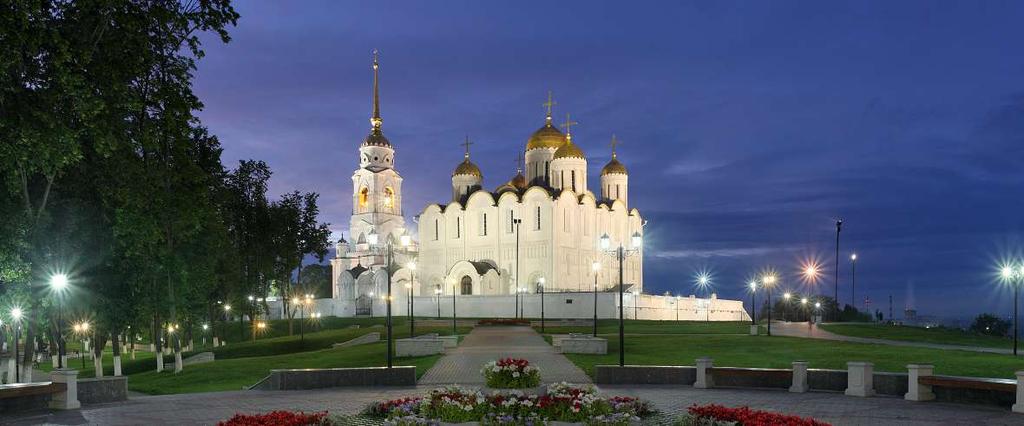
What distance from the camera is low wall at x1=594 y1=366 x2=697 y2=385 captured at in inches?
811

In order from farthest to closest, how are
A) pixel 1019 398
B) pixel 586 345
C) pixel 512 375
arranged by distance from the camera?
1. pixel 586 345
2. pixel 512 375
3. pixel 1019 398

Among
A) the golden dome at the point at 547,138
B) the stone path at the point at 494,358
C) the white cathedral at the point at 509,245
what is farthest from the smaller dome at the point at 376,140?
the stone path at the point at 494,358

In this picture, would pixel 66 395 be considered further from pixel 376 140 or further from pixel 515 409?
pixel 376 140

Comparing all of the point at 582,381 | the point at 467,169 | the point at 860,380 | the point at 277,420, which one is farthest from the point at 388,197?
the point at 277,420

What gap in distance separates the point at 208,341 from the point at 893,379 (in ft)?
173

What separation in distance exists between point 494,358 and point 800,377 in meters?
12.1

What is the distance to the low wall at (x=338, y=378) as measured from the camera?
67.8 feet

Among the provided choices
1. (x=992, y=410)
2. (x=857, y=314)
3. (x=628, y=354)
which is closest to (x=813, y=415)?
(x=992, y=410)

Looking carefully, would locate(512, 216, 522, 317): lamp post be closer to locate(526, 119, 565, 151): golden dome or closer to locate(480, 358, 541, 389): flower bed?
locate(526, 119, 565, 151): golden dome

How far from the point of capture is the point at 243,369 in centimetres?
3047

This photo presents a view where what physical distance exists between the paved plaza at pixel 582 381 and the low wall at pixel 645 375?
0.58 m

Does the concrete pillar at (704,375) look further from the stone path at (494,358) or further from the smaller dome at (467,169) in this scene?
the smaller dome at (467,169)

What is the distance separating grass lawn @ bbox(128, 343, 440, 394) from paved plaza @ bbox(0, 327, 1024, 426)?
18.0 ft

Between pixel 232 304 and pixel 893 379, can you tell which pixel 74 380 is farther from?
pixel 232 304
